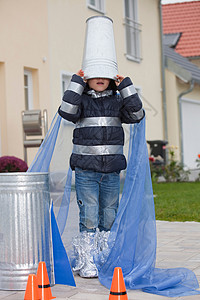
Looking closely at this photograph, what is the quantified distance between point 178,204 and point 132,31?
329 inches

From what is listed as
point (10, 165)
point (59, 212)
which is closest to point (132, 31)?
point (10, 165)

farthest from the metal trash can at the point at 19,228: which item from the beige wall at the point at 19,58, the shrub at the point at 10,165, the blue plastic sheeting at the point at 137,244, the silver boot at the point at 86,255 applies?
the beige wall at the point at 19,58

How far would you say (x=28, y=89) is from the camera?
11.6m

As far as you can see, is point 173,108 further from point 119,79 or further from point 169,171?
point 119,79

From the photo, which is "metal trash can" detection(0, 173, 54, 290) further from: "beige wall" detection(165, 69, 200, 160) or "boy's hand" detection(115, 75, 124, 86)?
"beige wall" detection(165, 69, 200, 160)

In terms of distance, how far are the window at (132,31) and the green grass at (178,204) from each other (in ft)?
17.6

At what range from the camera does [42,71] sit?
11742mm

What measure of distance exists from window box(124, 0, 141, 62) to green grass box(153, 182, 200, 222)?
5.38 meters

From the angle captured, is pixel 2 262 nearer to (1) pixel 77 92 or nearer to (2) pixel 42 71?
(1) pixel 77 92

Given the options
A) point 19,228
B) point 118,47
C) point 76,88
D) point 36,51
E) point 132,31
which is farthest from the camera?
point 132,31

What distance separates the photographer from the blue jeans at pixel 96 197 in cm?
451

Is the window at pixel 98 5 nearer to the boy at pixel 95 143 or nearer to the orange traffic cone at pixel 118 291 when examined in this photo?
the boy at pixel 95 143

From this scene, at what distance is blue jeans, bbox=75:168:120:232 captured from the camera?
177 inches

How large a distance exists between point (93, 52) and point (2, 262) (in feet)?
6.04
